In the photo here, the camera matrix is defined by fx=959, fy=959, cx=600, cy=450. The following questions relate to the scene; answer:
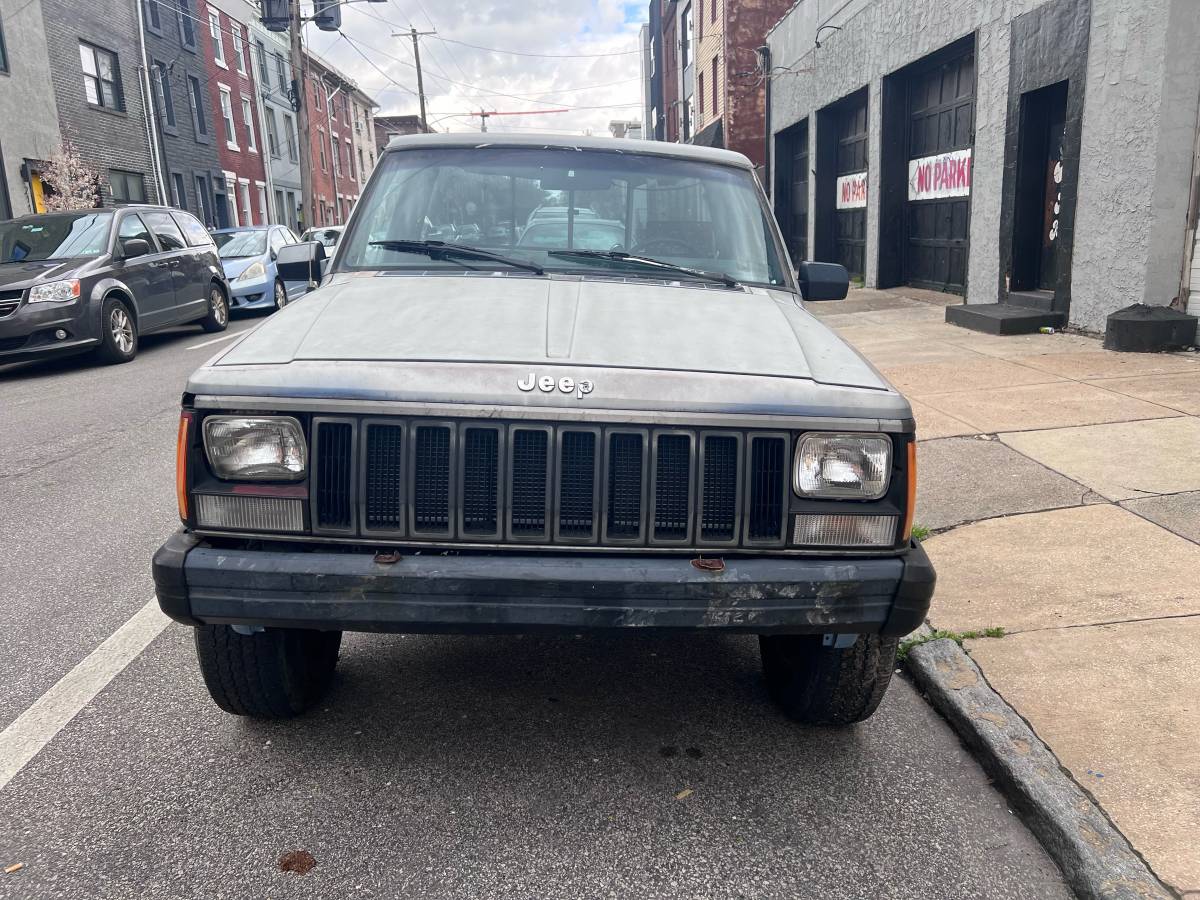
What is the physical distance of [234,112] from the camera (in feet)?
118

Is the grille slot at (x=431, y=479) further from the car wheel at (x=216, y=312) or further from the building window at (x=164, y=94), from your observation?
the building window at (x=164, y=94)

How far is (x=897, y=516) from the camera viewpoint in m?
2.53

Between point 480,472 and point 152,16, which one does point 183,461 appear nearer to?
point 480,472

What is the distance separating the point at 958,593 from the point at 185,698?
9.86ft

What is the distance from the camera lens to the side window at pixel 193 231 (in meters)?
13.7

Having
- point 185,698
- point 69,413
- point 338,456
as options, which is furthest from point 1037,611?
point 69,413

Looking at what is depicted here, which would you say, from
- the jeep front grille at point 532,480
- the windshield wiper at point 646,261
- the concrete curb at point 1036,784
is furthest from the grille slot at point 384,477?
the concrete curb at point 1036,784

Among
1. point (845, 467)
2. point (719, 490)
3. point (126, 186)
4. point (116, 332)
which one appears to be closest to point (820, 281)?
point (845, 467)

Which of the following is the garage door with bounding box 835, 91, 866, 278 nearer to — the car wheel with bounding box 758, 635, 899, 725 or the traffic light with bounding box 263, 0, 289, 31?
the traffic light with bounding box 263, 0, 289, 31

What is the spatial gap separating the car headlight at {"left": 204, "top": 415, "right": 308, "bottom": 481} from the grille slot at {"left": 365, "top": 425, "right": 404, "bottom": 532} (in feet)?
0.59

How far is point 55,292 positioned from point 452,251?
8685mm

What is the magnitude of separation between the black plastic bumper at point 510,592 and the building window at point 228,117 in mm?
36489

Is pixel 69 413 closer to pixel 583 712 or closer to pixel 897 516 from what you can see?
pixel 583 712

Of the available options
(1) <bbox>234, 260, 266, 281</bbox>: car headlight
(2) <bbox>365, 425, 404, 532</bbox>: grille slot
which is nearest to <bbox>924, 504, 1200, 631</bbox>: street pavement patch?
(2) <bbox>365, 425, 404, 532</bbox>: grille slot
